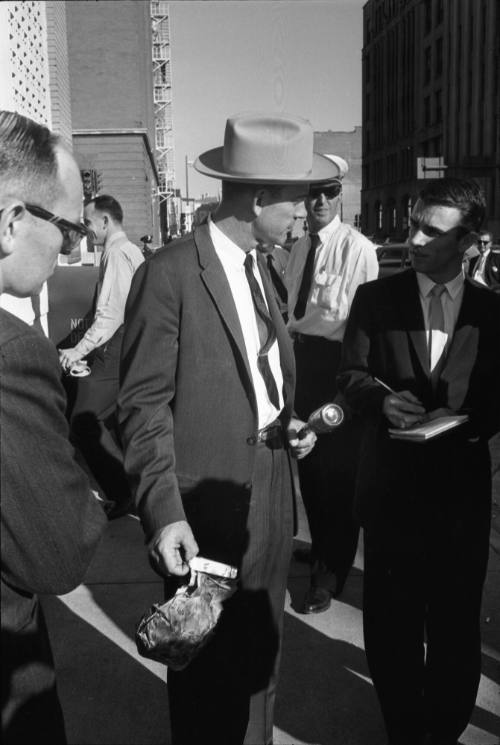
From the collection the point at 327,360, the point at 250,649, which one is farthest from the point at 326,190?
the point at 250,649

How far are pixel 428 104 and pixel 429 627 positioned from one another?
66833 millimetres

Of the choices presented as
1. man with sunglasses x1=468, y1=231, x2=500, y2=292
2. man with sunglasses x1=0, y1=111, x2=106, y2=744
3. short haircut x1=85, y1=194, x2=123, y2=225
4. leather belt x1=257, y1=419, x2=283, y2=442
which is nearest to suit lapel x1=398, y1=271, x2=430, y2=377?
leather belt x1=257, y1=419, x2=283, y2=442

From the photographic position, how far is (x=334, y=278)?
4.33 metres

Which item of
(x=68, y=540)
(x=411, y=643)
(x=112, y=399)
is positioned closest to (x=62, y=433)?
(x=68, y=540)

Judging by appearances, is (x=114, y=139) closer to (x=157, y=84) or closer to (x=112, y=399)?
(x=112, y=399)

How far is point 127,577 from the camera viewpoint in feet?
14.1

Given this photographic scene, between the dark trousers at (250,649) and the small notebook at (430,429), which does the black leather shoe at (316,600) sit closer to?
the dark trousers at (250,649)

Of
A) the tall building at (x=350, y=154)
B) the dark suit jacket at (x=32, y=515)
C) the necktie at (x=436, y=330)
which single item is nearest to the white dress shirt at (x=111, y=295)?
the necktie at (x=436, y=330)

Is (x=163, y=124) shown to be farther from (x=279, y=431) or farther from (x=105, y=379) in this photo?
(x=279, y=431)

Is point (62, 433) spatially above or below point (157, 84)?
below

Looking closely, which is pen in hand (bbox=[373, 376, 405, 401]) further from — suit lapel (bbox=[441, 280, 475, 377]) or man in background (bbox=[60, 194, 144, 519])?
man in background (bbox=[60, 194, 144, 519])

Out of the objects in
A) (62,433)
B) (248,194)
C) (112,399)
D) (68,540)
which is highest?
(248,194)

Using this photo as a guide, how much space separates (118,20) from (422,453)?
32.3 meters

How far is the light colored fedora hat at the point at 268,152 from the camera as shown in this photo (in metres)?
2.36
